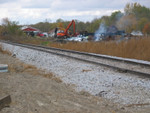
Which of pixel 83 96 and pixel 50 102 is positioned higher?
pixel 50 102

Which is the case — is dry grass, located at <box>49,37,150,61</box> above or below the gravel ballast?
above

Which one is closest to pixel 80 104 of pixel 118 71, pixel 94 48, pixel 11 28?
pixel 118 71

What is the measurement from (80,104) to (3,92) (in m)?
2.00

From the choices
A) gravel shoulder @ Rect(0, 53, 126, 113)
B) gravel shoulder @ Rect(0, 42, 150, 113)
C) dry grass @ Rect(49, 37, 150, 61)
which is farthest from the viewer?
dry grass @ Rect(49, 37, 150, 61)

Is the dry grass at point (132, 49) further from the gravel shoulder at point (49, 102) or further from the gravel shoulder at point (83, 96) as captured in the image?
the gravel shoulder at point (49, 102)

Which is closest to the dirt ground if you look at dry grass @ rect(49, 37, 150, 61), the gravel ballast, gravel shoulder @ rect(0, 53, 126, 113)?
gravel shoulder @ rect(0, 53, 126, 113)

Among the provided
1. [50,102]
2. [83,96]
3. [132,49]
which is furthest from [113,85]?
[132,49]

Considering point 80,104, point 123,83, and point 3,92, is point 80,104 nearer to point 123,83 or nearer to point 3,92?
point 3,92

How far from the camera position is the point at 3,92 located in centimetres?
632

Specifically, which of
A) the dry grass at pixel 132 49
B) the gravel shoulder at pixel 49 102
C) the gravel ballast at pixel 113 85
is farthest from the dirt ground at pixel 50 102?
the dry grass at pixel 132 49

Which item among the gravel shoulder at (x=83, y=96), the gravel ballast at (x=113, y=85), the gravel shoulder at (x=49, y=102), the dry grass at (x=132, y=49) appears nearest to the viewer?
the gravel shoulder at (x=49, y=102)

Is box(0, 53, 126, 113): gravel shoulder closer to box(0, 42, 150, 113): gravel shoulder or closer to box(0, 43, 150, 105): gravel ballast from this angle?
box(0, 42, 150, 113): gravel shoulder

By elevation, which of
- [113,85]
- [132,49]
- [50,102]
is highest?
[132,49]

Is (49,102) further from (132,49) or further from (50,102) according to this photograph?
A: (132,49)
